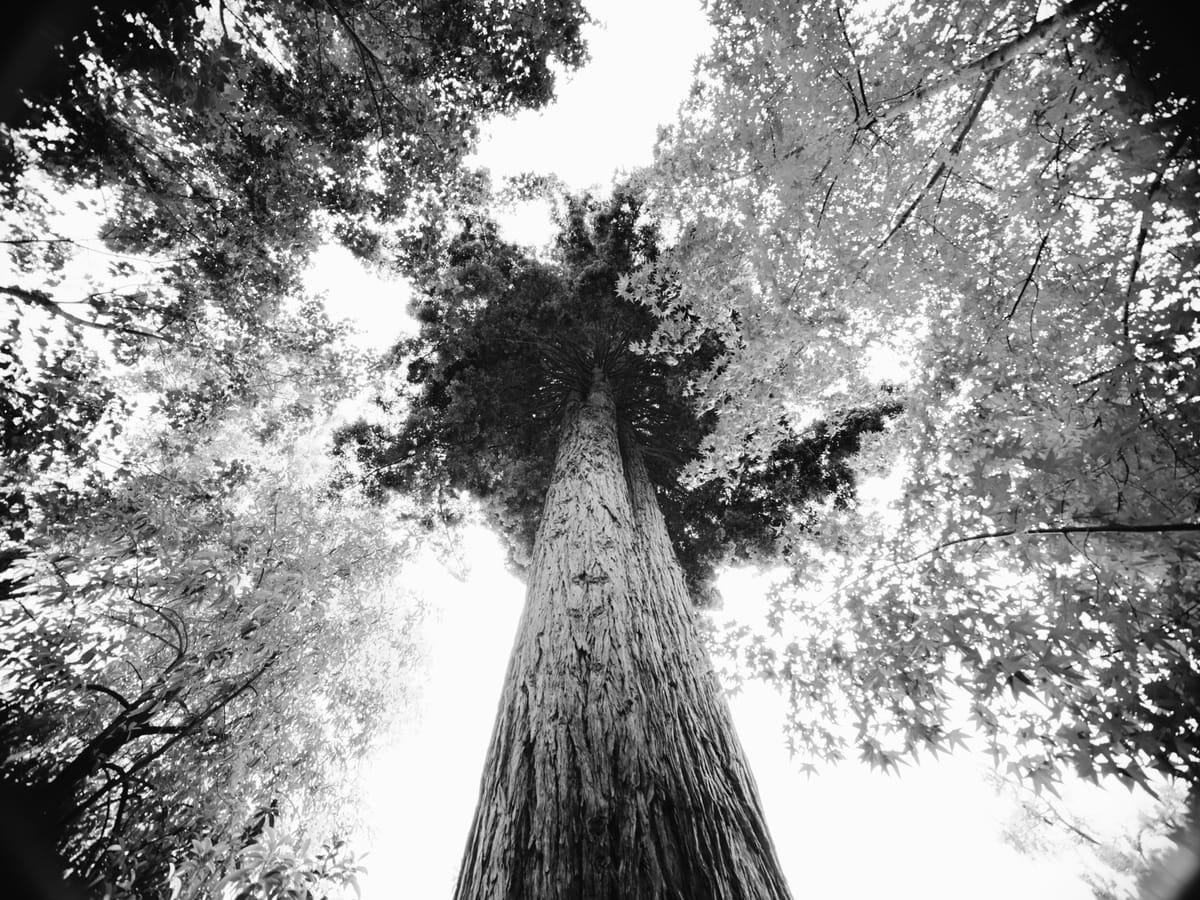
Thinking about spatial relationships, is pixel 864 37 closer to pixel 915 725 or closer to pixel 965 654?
pixel 965 654

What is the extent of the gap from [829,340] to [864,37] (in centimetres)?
198

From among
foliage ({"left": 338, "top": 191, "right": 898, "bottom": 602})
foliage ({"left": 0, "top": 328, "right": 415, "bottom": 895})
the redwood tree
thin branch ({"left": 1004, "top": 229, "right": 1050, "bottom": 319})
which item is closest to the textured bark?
the redwood tree

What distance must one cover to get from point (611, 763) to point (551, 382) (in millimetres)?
5548

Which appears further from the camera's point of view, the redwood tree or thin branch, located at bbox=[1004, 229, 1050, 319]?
thin branch, located at bbox=[1004, 229, 1050, 319]

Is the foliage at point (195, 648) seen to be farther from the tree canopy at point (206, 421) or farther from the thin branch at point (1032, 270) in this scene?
the thin branch at point (1032, 270)

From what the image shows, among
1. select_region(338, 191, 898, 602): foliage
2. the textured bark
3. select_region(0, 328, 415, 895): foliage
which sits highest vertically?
select_region(338, 191, 898, 602): foliage

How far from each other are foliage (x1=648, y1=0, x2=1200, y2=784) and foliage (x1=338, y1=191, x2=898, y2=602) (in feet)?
7.16

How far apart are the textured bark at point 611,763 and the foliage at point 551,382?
A: 12.7 feet

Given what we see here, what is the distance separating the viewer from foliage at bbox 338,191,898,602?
21.4 ft

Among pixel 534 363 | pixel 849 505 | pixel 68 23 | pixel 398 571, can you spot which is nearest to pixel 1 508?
pixel 68 23

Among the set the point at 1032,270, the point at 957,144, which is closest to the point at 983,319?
the point at 1032,270

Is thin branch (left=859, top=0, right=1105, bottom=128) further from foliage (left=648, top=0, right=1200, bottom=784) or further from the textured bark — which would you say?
the textured bark

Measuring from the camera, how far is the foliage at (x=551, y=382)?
21.4ft

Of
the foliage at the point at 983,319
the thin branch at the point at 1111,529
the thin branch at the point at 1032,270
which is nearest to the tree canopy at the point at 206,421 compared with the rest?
the foliage at the point at 983,319
